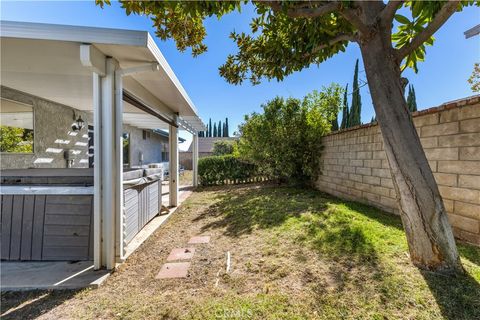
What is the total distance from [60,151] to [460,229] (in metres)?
8.56

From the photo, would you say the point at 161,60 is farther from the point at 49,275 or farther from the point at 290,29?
the point at 49,275

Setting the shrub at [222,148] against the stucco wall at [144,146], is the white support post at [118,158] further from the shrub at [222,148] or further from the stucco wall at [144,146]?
the shrub at [222,148]

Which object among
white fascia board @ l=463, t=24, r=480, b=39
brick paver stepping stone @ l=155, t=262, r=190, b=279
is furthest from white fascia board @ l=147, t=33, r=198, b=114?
white fascia board @ l=463, t=24, r=480, b=39

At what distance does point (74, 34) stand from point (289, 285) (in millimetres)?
3708

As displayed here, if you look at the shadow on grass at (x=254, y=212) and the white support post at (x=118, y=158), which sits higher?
the white support post at (x=118, y=158)

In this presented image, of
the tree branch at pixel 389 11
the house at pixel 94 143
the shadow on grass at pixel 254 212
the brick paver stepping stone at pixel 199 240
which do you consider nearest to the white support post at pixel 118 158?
the house at pixel 94 143

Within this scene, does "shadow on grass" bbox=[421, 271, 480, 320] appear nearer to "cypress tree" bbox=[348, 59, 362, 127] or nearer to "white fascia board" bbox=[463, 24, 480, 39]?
"white fascia board" bbox=[463, 24, 480, 39]

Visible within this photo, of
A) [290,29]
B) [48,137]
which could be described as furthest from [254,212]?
[48,137]

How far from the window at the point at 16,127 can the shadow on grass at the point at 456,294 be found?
23.9ft

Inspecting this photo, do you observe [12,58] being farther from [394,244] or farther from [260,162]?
[260,162]

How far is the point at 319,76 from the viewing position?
918 cm

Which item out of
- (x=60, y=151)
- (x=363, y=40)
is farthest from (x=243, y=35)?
Result: (x=60, y=151)

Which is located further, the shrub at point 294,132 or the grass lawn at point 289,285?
the shrub at point 294,132

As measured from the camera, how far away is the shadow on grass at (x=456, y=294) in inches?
68.8
